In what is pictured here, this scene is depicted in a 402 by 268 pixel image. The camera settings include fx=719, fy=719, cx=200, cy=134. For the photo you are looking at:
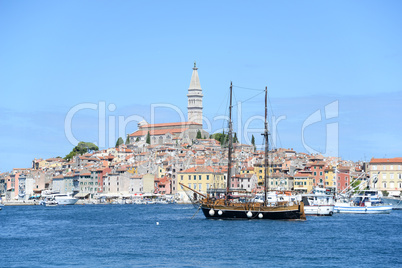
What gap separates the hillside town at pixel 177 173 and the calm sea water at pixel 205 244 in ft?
121

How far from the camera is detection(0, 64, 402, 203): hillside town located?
109000mm

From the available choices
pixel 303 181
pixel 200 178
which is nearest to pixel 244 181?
pixel 200 178

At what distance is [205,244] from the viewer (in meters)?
39.3

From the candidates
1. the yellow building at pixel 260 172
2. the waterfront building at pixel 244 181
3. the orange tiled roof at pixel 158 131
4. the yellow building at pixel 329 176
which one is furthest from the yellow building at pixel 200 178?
the orange tiled roof at pixel 158 131

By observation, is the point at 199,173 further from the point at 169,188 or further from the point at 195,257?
the point at 195,257

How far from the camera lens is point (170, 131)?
612 ft

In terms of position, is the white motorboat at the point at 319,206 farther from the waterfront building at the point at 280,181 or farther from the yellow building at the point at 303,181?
the waterfront building at the point at 280,181

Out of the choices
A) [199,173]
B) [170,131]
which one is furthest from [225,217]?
[170,131]

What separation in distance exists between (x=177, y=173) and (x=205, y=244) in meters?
72.1

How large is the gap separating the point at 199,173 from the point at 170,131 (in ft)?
261

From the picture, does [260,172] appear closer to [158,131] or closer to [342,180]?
[342,180]

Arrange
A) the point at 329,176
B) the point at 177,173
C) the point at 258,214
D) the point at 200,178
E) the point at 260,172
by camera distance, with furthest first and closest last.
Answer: the point at 260,172
the point at 177,173
the point at 329,176
the point at 200,178
the point at 258,214

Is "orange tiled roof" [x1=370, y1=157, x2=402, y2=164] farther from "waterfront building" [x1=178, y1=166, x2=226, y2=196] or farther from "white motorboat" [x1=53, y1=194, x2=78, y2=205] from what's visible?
"white motorboat" [x1=53, y1=194, x2=78, y2=205]

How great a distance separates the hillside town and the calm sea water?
36987 millimetres
